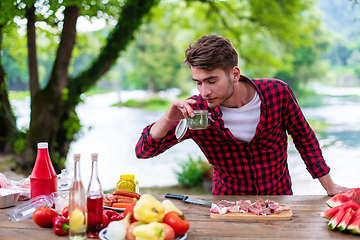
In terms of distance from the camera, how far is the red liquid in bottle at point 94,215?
1.56 metres

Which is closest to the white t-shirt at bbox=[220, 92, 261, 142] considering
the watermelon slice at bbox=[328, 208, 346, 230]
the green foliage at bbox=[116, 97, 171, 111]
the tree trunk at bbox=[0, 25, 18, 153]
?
the watermelon slice at bbox=[328, 208, 346, 230]

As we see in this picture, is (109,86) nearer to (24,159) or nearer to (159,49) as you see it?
(159,49)

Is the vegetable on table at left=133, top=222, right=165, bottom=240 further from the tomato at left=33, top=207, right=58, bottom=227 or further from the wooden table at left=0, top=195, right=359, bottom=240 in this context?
the tomato at left=33, top=207, right=58, bottom=227

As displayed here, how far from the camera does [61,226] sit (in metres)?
1.63

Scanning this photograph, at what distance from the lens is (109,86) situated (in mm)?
31172

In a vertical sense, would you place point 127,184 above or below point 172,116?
below

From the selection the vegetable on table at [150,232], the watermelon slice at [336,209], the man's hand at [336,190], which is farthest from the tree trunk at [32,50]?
the watermelon slice at [336,209]

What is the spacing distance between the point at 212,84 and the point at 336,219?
3.13 feet

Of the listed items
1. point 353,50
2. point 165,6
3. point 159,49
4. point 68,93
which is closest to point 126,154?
point 165,6

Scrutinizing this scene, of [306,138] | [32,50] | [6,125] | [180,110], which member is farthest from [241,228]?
[6,125]

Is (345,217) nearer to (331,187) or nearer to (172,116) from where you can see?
(331,187)

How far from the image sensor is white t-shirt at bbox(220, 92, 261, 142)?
7.64 ft

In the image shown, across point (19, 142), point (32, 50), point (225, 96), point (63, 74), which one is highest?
point (32, 50)

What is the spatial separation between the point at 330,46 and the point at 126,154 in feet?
39.6
